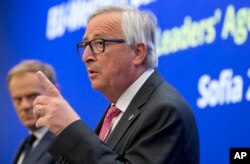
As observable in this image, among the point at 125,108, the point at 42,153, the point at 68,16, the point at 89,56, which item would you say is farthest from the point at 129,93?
the point at 68,16

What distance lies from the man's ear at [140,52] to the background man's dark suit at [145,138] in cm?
16

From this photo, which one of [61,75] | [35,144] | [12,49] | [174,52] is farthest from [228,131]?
[12,49]

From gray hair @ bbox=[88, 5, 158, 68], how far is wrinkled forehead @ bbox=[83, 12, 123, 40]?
0.06 feet

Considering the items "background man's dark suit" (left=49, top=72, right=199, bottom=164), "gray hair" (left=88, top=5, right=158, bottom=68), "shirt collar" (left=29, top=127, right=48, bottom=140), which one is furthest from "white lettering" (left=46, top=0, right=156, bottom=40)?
"background man's dark suit" (left=49, top=72, right=199, bottom=164)

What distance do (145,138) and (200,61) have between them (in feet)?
3.99

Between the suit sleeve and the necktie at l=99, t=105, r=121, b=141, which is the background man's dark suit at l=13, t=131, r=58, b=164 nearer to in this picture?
the necktie at l=99, t=105, r=121, b=141

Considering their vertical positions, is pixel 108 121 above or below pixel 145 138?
above

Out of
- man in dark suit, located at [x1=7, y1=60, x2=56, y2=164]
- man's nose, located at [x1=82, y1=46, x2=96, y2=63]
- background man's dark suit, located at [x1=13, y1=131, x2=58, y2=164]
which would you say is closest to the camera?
man's nose, located at [x1=82, y1=46, x2=96, y2=63]

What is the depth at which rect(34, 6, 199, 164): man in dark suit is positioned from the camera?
150 centimetres

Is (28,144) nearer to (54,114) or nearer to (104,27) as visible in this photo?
(104,27)

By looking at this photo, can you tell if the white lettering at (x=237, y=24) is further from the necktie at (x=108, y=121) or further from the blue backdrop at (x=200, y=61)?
the necktie at (x=108, y=121)

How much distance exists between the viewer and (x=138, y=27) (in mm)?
1779

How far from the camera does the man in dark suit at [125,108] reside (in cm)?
150

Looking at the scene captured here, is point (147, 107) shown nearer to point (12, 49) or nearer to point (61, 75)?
point (61, 75)
